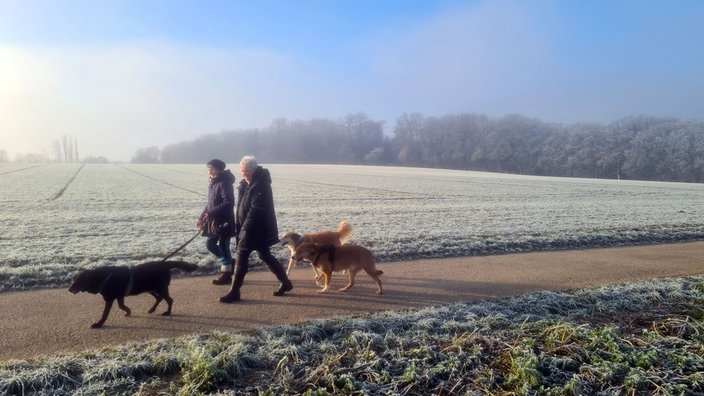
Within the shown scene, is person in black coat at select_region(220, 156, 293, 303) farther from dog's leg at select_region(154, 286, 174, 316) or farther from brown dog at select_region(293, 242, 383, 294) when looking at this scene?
dog's leg at select_region(154, 286, 174, 316)

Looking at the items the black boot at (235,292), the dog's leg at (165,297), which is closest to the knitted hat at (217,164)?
the black boot at (235,292)

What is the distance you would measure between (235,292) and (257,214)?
1192 millimetres

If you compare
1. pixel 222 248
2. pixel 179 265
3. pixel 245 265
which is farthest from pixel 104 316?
pixel 222 248

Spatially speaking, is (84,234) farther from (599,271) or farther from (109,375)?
(599,271)

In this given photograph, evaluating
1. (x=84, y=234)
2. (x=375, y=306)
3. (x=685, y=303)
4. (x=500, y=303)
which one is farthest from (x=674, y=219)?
(x=84, y=234)

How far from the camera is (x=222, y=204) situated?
7.12 meters

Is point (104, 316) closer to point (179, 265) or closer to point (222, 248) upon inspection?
point (179, 265)

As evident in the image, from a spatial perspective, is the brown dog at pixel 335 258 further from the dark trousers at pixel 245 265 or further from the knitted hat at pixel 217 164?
the knitted hat at pixel 217 164

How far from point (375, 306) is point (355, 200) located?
17.6 metres

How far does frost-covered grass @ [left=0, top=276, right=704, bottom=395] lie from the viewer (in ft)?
12.7

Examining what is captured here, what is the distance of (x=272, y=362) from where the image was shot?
4375mm

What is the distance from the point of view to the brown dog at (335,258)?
269 inches

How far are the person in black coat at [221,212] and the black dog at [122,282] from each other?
1369 mm

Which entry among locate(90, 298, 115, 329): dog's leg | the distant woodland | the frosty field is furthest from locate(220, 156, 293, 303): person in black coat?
the distant woodland
